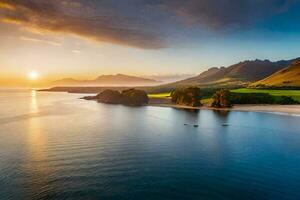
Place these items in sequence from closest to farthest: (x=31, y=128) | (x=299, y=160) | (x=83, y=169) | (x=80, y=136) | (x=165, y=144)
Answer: (x=83, y=169)
(x=299, y=160)
(x=165, y=144)
(x=80, y=136)
(x=31, y=128)

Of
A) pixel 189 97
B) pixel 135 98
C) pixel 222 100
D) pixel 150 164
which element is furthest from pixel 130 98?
pixel 150 164

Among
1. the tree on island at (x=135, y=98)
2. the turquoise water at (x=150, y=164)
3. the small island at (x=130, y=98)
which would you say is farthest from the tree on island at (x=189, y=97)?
the turquoise water at (x=150, y=164)

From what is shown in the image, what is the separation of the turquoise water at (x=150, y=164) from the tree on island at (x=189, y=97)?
75499mm

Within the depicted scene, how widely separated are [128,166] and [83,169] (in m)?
7.23

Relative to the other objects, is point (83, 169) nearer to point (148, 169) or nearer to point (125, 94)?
point (148, 169)

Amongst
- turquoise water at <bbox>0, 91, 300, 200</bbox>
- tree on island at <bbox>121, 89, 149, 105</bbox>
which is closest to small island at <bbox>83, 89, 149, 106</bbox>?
tree on island at <bbox>121, 89, 149, 105</bbox>

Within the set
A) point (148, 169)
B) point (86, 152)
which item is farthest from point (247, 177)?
point (86, 152)

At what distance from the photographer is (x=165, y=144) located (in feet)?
208

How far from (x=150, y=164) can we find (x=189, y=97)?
119814 millimetres

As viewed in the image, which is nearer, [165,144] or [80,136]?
[165,144]

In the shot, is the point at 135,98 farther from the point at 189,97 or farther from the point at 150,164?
the point at 150,164

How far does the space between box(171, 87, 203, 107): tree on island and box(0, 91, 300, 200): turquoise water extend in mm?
75499

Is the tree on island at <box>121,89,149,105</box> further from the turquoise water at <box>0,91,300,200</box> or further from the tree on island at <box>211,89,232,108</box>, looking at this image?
the turquoise water at <box>0,91,300,200</box>

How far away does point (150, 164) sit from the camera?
47812 millimetres
